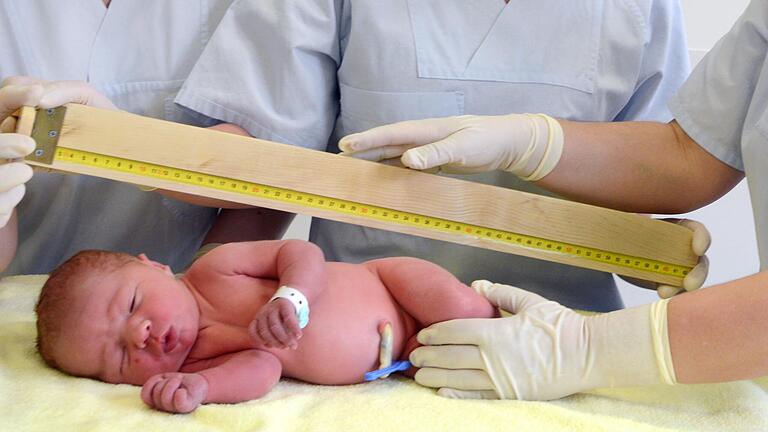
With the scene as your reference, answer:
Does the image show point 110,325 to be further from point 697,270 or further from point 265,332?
point 697,270

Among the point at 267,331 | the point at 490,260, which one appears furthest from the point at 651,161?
the point at 267,331

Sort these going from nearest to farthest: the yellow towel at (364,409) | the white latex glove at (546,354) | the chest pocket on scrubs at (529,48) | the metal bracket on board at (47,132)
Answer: the yellow towel at (364,409), the white latex glove at (546,354), the metal bracket on board at (47,132), the chest pocket on scrubs at (529,48)

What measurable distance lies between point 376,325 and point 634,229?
1.72 ft

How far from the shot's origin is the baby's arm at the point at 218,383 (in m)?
1.06

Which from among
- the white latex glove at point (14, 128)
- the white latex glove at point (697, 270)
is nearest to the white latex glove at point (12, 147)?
the white latex glove at point (14, 128)

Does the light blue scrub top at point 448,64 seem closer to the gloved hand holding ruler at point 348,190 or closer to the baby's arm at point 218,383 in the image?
the gloved hand holding ruler at point 348,190

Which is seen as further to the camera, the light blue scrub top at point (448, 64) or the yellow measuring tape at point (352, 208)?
the light blue scrub top at point (448, 64)

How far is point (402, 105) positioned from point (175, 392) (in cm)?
79

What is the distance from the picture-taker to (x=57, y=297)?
1.21 metres

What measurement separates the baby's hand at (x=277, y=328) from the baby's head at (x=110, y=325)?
0.16 metres

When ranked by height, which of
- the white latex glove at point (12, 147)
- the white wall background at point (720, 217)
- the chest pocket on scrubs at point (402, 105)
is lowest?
the white wall background at point (720, 217)

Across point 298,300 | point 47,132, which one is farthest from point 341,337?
point 47,132

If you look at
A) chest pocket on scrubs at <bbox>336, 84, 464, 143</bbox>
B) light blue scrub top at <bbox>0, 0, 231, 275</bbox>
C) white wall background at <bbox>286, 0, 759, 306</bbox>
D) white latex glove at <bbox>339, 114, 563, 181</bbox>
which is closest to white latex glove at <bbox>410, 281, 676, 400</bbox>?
white latex glove at <bbox>339, 114, 563, 181</bbox>

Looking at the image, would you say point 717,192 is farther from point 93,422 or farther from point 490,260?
point 93,422
